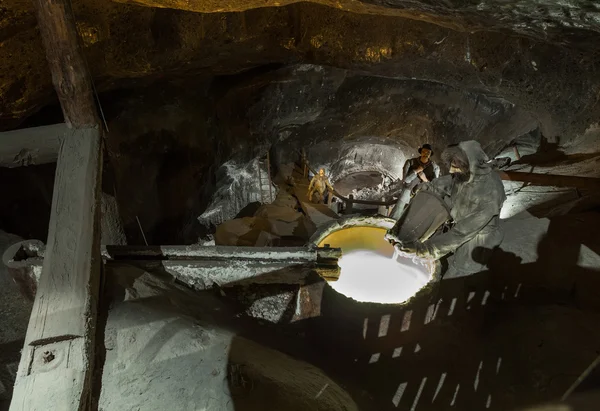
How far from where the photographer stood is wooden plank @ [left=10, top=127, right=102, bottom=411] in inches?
107

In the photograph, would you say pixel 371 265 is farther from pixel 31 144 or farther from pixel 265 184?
pixel 265 184

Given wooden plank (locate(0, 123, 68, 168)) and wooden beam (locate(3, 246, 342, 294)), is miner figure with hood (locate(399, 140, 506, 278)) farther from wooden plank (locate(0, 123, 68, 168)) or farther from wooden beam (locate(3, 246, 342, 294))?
wooden plank (locate(0, 123, 68, 168))

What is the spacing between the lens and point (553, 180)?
20.8 ft

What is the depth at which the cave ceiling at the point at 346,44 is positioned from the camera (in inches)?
162

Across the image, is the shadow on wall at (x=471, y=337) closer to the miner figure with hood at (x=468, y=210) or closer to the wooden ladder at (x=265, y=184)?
the miner figure with hood at (x=468, y=210)

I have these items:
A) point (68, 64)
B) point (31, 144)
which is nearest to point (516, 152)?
point (68, 64)

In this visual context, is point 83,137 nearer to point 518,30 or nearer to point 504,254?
point 518,30

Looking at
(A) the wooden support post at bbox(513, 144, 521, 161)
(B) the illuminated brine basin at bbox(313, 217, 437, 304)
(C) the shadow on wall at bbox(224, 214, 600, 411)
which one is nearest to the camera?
(C) the shadow on wall at bbox(224, 214, 600, 411)

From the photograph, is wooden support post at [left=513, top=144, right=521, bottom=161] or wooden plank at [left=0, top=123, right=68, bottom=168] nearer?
wooden plank at [left=0, top=123, right=68, bottom=168]

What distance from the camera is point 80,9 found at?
5176 mm

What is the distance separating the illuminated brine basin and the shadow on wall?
1.56ft

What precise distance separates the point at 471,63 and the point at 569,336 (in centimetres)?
A: 439

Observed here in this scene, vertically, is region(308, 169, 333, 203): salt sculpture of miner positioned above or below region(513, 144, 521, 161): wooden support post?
below

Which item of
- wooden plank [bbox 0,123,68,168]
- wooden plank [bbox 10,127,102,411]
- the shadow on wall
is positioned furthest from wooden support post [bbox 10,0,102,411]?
the shadow on wall
